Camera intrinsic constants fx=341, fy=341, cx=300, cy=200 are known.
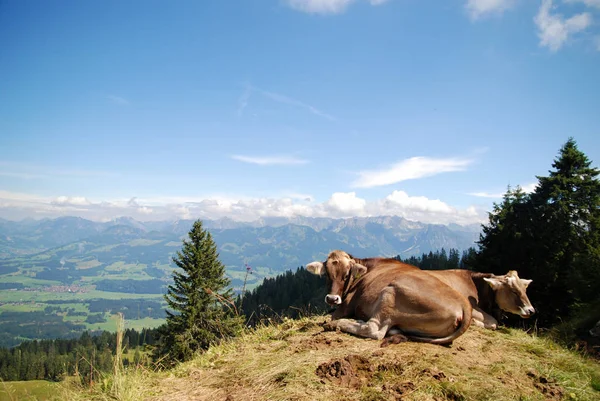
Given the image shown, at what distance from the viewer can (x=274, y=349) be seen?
20.0 ft

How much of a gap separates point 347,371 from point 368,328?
1.96 metres

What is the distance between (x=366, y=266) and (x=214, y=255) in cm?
2876

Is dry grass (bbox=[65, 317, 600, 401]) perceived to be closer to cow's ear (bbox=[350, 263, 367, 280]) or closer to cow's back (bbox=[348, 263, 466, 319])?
cow's back (bbox=[348, 263, 466, 319])

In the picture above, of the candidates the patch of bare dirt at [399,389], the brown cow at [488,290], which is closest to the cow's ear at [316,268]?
the brown cow at [488,290]

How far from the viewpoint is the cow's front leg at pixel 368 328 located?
6.36 meters

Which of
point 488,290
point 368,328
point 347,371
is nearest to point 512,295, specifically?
point 488,290

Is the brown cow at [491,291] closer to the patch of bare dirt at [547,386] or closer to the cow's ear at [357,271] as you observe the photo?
the cow's ear at [357,271]

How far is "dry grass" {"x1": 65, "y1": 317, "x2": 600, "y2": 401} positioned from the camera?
4.34 m

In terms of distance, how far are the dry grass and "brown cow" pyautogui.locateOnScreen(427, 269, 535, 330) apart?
8.80 ft

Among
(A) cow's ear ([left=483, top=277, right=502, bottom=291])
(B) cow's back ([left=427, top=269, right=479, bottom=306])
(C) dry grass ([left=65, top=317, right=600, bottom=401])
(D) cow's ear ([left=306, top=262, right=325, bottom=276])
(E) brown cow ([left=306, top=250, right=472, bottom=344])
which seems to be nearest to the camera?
(C) dry grass ([left=65, top=317, right=600, bottom=401])

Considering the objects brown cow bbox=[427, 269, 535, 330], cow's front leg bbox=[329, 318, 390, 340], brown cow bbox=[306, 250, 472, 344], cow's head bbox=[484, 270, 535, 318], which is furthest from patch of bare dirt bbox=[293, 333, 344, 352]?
cow's head bbox=[484, 270, 535, 318]

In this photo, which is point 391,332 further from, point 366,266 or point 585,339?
point 585,339

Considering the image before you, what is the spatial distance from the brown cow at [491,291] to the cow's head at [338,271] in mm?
2195

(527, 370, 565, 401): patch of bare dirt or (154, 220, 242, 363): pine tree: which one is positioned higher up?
(527, 370, 565, 401): patch of bare dirt
